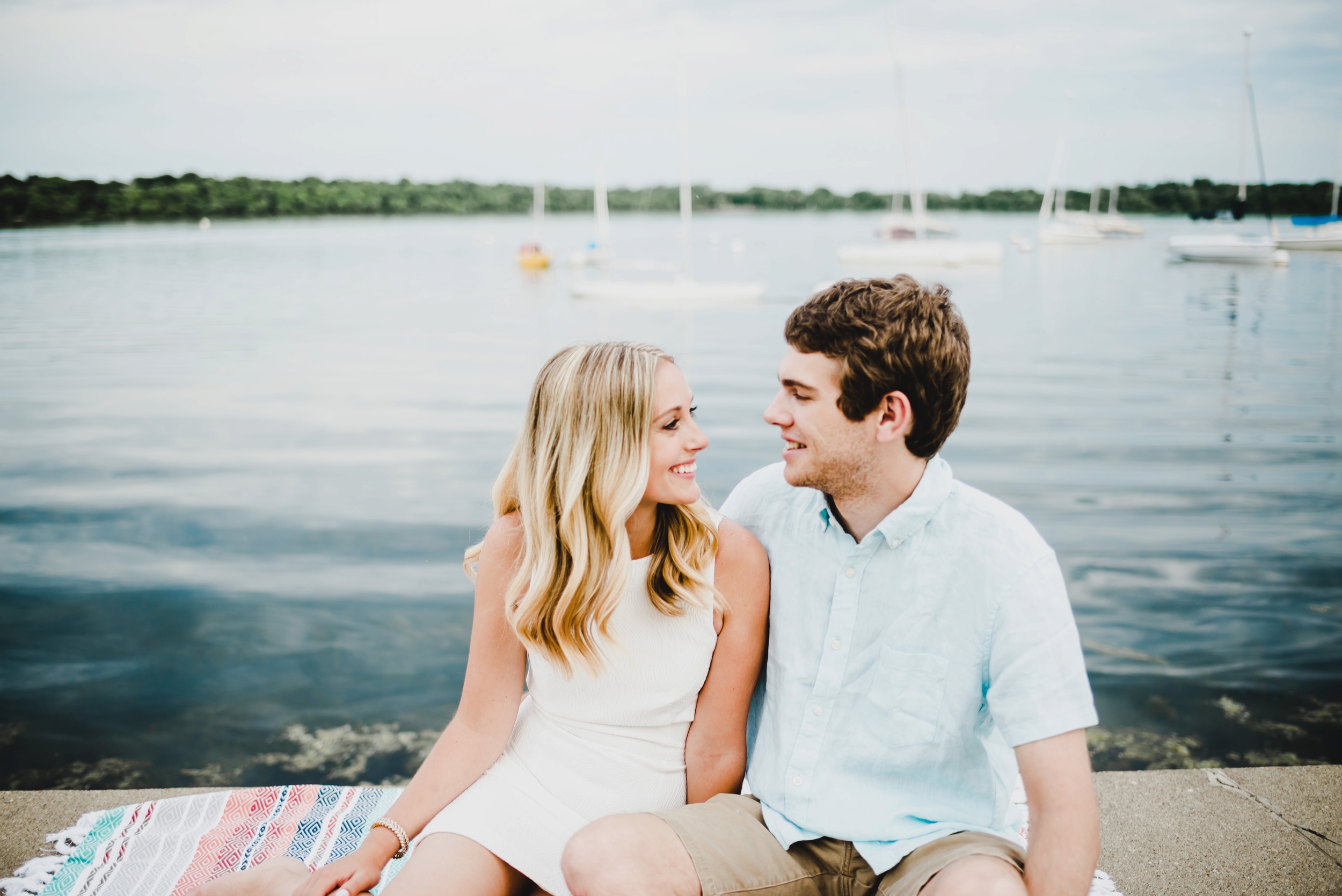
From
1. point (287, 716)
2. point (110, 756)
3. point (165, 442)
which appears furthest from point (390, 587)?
point (165, 442)

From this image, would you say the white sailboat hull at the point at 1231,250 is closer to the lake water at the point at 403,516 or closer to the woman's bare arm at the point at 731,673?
the lake water at the point at 403,516

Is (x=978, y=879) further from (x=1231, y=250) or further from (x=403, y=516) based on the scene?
(x=1231, y=250)

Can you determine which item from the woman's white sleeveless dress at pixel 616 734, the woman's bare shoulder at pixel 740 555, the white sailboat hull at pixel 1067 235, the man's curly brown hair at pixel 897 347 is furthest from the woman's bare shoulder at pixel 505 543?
the white sailboat hull at pixel 1067 235

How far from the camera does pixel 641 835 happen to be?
2.04 m

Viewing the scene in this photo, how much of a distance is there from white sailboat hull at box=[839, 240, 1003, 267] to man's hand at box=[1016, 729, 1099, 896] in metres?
47.7

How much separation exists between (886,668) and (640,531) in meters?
0.72

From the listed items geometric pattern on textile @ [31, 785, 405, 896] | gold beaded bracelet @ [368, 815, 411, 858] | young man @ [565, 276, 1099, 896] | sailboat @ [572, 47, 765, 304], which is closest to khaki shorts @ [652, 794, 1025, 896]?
young man @ [565, 276, 1099, 896]

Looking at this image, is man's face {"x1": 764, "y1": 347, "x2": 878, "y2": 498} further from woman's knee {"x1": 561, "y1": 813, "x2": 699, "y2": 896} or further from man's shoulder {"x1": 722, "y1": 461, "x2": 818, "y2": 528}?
woman's knee {"x1": 561, "y1": 813, "x2": 699, "y2": 896}

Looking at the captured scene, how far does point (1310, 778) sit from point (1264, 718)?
2.03 m

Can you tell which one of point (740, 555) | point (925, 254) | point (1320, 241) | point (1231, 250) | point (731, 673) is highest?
point (1320, 241)

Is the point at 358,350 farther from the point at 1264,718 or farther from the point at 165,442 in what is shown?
the point at 1264,718

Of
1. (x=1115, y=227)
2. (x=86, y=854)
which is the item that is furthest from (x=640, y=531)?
(x=1115, y=227)

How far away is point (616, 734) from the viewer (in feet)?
7.68

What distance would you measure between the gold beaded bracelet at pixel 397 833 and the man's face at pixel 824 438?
1.27 meters
